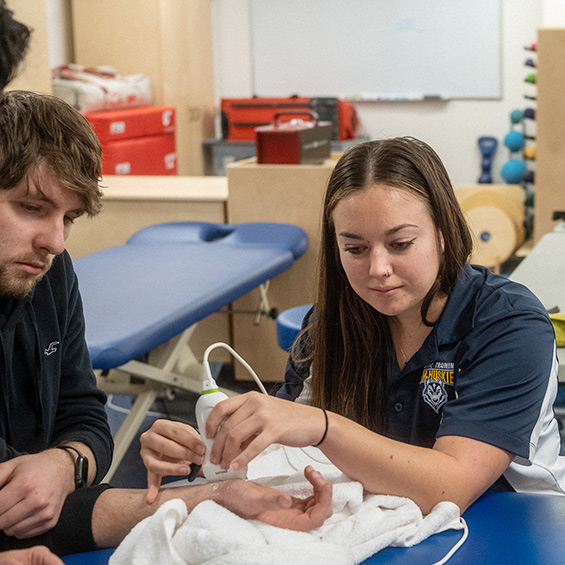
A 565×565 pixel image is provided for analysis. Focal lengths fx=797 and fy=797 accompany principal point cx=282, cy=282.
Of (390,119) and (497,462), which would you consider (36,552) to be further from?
(390,119)

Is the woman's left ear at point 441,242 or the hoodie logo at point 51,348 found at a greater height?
the woman's left ear at point 441,242

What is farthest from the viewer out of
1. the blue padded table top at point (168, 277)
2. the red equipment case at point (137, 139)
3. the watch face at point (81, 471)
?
the red equipment case at point (137, 139)

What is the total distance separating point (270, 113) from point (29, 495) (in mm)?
5231

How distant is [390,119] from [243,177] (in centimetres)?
341

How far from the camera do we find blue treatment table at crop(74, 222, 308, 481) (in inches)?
77.0

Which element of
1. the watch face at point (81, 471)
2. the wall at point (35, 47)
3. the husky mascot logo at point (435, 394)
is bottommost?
the watch face at point (81, 471)

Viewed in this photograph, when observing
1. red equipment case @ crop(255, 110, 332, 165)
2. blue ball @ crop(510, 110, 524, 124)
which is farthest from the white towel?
blue ball @ crop(510, 110, 524, 124)

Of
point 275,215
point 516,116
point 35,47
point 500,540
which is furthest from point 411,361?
point 516,116

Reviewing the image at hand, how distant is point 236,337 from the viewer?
3559 millimetres

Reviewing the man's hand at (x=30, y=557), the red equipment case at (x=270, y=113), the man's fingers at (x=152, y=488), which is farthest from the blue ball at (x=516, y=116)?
the man's hand at (x=30, y=557)

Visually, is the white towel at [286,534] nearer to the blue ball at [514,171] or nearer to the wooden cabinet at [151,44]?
the wooden cabinet at [151,44]

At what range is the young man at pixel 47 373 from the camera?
107 cm

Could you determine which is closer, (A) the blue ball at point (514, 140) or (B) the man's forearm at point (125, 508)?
(B) the man's forearm at point (125, 508)

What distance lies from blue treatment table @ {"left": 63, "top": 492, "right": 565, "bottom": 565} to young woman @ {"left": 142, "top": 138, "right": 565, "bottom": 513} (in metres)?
0.04
